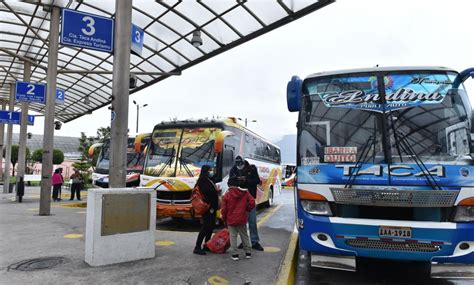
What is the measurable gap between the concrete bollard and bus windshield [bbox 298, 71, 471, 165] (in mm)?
2884

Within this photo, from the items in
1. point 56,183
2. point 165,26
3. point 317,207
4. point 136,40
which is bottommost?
point 56,183

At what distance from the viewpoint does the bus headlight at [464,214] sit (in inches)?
183

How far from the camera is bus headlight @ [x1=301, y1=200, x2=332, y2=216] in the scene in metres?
5.11

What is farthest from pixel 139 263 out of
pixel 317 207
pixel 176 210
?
pixel 176 210

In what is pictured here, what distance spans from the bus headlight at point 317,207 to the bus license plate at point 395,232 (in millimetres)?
708

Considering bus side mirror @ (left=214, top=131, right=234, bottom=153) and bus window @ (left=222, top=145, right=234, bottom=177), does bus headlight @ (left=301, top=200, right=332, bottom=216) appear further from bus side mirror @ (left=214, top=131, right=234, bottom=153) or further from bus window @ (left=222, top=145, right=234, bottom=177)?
bus window @ (left=222, top=145, right=234, bottom=177)

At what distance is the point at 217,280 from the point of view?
5.16 metres

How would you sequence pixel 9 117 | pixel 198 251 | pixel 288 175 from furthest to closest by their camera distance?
1. pixel 288 175
2. pixel 9 117
3. pixel 198 251

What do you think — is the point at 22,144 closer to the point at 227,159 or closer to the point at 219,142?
the point at 227,159

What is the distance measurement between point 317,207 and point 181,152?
581 cm

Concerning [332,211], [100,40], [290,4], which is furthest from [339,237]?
[290,4]

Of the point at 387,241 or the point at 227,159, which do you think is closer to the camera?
the point at 387,241

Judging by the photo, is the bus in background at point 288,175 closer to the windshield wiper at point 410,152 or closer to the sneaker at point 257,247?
the sneaker at point 257,247

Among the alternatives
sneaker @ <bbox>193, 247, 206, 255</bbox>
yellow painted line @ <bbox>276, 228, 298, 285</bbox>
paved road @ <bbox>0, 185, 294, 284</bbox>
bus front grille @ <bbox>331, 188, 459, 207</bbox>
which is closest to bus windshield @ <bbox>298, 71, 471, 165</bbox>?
bus front grille @ <bbox>331, 188, 459, 207</bbox>
